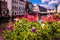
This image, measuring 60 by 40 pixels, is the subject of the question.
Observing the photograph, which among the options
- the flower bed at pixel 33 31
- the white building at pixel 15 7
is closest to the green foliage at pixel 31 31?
the flower bed at pixel 33 31

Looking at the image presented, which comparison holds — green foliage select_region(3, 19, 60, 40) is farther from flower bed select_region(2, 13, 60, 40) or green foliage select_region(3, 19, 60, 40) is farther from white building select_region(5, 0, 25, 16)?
white building select_region(5, 0, 25, 16)

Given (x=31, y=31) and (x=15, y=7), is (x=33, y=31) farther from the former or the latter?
(x=15, y=7)

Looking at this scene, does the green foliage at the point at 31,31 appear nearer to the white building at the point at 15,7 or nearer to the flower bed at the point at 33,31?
the flower bed at the point at 33,31

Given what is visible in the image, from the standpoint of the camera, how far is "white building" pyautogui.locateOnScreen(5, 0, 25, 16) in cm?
340

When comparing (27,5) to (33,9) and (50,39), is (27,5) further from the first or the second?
(50,39)

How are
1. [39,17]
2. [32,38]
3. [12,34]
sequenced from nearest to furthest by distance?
[32,38]
[12,34]
[39,17]

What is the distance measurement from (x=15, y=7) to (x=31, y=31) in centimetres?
86

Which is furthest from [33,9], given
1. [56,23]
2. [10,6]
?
[56,23]

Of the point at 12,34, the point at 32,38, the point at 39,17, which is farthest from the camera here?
the point at 39,17

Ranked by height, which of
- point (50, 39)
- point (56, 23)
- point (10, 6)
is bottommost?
point (50, 39)

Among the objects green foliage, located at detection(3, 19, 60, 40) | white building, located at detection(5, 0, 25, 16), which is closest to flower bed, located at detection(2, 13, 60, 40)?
green foliage, located at detection(3, 19, 60, 40)

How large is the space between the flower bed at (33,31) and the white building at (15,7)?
1.57 feet

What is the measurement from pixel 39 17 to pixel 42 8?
0.20 m

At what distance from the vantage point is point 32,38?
102 inches
